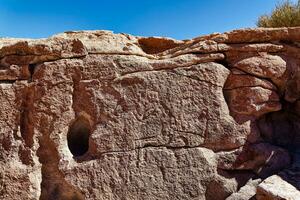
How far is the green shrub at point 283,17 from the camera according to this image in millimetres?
7094

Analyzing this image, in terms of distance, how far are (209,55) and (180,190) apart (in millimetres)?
1901

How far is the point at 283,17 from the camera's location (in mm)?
7188

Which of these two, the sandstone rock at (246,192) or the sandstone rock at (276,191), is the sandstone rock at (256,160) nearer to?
the sandstone rock at (246,192)

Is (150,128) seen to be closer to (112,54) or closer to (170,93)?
(170,93)

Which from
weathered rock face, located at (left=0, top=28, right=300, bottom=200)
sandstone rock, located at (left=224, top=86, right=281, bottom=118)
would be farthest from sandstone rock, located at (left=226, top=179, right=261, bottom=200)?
sandstone rock, located at (left=224, top=86, right=281, bottom=118)

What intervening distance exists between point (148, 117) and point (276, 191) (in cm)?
193

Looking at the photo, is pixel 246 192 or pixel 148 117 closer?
pixel 246 192

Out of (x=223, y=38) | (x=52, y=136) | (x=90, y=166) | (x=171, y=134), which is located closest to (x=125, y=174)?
(x=90, y=166)

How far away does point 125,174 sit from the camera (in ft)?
17.5

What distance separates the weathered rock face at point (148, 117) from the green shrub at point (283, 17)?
1.56 metres

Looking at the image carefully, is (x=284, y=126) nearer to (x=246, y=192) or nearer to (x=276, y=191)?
(x=246, y=192)

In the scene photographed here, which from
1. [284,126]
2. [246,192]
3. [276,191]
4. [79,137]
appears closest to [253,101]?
[284,126]

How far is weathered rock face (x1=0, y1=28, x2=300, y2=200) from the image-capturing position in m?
5.32

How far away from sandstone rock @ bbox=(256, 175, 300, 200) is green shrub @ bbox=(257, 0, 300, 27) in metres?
3.40
